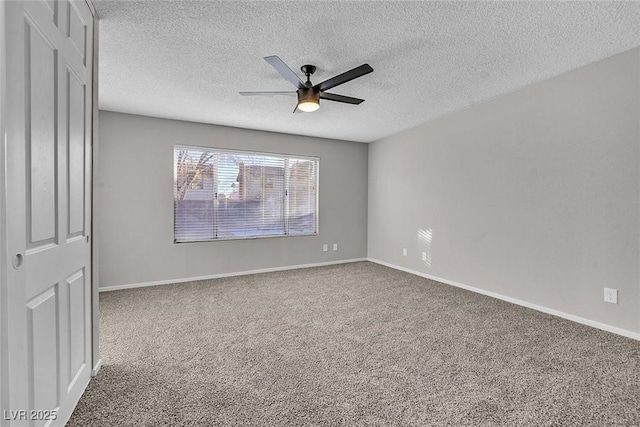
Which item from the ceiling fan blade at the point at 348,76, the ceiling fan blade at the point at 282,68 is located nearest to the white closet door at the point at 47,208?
the ceiling fan blade at the point at 282,68

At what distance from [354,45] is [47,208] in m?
2.22

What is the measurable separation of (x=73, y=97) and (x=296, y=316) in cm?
244

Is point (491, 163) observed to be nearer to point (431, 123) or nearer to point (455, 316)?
point (431, 123)

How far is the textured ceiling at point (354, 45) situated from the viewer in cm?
199

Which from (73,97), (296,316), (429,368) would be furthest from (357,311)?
(73,97)

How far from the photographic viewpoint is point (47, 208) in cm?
134

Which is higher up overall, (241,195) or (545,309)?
(241,195)

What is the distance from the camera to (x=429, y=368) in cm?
208

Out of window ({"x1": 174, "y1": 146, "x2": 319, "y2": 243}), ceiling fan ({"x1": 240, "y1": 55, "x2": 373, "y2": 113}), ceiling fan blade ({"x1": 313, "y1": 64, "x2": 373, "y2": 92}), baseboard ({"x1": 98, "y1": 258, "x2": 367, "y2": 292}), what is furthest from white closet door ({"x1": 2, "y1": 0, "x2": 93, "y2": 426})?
window ({"x1": 174, "y1": 146, "x2": 319, "y2": 243})

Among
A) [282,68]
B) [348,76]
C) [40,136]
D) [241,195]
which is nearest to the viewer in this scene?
[40,136]

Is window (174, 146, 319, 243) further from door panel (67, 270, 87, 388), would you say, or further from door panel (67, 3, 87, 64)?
door panel (67, 270, 87, 388)

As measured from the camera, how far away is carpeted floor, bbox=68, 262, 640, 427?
1.63 metres

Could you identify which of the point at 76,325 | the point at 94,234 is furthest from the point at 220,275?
the point at 76,325

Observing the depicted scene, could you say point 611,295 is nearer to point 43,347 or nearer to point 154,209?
point 43,347
